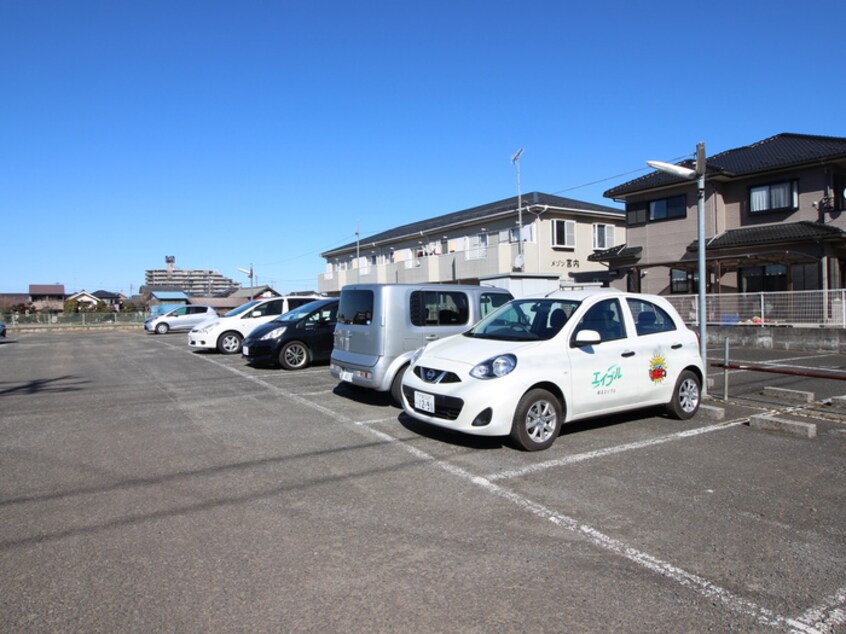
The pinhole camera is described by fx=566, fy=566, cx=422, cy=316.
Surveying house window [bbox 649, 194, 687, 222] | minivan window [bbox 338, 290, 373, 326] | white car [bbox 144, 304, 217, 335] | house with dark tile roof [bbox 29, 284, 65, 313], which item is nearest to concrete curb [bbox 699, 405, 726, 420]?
minivan window [bbox 338, 290, 373, 326]

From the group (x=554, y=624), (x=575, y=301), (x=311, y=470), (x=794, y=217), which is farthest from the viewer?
(x=794, y=217)

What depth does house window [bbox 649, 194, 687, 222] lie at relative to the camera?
2183 centimetres

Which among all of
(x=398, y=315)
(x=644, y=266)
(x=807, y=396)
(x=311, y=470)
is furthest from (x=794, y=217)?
(x=311, y=470)

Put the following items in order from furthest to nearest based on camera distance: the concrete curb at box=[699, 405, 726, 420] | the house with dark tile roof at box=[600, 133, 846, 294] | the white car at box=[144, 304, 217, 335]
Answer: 1. the white car at box=[144, 304, 217, 335]
2. the house with dark tile roof at box=[600, 133, 846, 294]
3. the concrete curb at box=[699, 405, 726, 420]

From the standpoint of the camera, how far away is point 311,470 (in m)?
4.92

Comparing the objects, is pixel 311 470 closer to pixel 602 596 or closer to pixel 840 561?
pixel 602 596

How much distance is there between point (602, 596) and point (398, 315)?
196 inches

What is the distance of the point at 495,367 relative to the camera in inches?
213

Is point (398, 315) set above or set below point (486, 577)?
above

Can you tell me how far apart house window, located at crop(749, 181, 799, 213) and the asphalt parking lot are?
15072 millimetres

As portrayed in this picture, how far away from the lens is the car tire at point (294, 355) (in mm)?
11570

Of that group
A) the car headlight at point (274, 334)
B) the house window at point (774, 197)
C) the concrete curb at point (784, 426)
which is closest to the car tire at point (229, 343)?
the car headlight at point (274, 334)

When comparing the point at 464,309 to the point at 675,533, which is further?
the point at 464,309

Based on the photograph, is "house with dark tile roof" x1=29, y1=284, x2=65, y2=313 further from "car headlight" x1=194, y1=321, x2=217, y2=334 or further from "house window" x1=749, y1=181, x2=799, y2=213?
"house window" x1=749, y1=181, x2=799, y2=213
